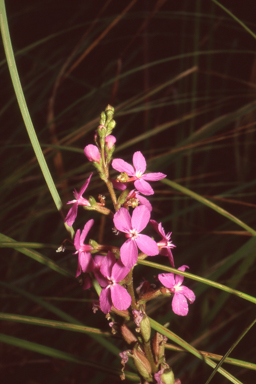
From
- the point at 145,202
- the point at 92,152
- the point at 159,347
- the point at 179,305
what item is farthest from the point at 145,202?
the point at 159,347

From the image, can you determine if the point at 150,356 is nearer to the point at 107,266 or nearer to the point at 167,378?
the point at 167,378

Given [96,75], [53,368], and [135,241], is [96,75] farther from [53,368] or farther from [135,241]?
[135,241]

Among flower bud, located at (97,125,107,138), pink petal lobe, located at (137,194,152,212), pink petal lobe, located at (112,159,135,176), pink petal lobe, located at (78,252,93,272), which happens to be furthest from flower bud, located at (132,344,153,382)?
flower bud, located at (97,125,107,138)

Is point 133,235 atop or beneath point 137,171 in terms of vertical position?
beneath

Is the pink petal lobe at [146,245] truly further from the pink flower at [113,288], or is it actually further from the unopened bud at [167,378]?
the unopened bud at [167,378]

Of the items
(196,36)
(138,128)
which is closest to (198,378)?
(196,36)

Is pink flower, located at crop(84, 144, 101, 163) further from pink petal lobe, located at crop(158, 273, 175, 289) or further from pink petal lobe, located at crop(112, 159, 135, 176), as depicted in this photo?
pink petal lobe, located at crop(158, 273, 175, 289)

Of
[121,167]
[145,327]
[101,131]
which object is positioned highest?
[101,131]
